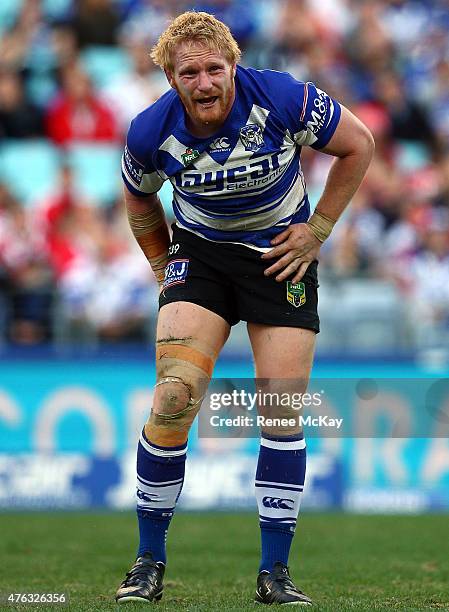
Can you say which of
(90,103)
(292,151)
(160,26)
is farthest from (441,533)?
(160,26)

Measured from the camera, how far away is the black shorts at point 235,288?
198 inches

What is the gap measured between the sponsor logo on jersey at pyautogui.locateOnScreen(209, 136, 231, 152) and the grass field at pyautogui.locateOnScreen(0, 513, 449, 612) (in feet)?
6.22

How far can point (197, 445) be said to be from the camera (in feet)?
34.4

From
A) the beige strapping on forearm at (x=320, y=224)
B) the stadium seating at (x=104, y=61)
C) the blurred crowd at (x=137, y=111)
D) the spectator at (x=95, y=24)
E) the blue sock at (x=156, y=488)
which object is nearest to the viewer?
the blue sock at (x=156, y=488)

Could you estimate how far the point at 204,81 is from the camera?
4664mm

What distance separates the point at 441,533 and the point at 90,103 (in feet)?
23.6

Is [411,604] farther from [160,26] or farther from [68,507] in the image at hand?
[160,26]

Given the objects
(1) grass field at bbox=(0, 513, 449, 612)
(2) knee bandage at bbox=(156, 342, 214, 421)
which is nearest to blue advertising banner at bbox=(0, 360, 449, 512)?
(1) grass field at bbox=(0, 513, 449, 612)

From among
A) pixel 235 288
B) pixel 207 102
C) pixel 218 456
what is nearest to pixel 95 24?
pixel 218 456

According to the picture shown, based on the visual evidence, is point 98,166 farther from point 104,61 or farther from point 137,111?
point 104,61

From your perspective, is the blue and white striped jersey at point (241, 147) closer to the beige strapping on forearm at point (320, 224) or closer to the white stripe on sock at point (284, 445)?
the beige strapping on forearm at point (320, 224)

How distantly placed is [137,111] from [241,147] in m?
8.81

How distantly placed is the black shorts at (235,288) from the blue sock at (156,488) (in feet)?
2.11

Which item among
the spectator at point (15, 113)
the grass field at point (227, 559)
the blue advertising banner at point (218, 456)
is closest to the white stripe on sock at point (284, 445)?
the grass field at point (227, 559)
